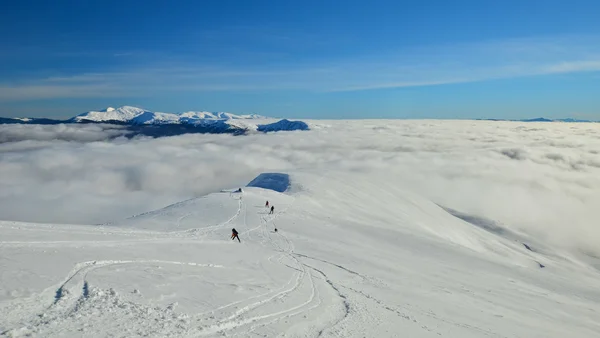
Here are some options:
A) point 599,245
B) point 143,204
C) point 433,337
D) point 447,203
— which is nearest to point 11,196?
point 143,204

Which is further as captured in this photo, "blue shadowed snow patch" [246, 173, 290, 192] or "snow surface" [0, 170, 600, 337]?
"blue shadowed snow patch" [246, 173, 290, 192]

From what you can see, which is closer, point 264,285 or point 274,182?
point 264,285

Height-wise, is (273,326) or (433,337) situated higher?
(273,326)

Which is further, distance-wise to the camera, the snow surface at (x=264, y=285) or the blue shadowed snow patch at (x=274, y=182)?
the blue shadowed snow patch at (x=274, y=182)

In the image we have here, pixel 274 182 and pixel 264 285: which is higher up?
→ pixel 264 285

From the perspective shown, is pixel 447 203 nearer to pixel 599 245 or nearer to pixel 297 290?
pixel 599 245
